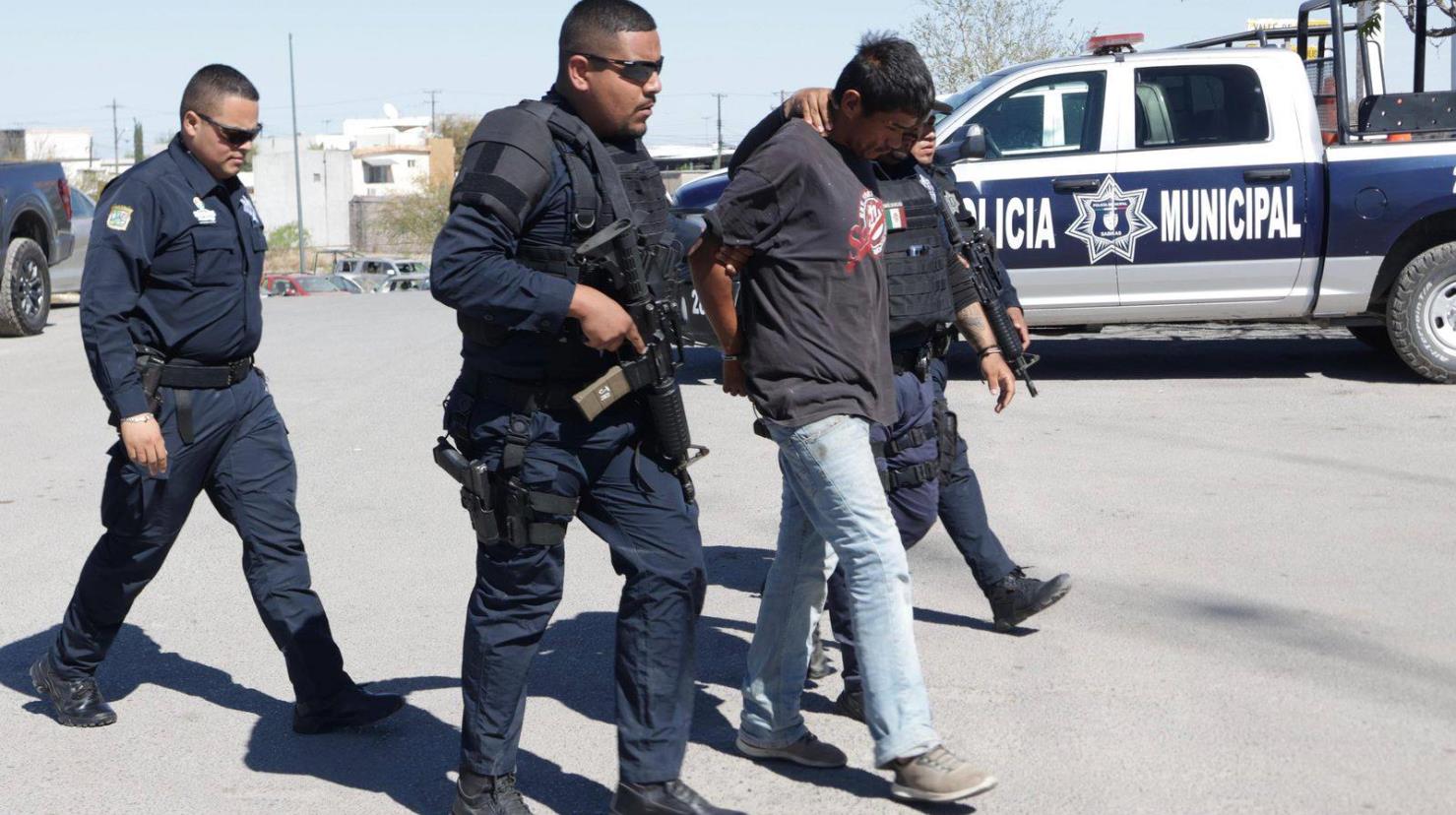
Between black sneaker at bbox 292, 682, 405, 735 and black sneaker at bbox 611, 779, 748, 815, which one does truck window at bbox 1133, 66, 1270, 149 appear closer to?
black sneaker at bbox 292, 682, 405, 735

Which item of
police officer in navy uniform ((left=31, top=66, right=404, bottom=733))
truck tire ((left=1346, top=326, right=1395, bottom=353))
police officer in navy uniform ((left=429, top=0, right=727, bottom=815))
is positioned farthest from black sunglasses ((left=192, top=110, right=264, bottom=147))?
truck tire ((left=1346, top=326, right=1395, bottom=353))

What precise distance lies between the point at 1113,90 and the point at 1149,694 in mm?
6091

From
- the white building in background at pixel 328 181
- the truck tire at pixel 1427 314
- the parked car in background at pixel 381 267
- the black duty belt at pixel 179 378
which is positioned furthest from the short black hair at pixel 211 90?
the white building in background at pixel 328 181

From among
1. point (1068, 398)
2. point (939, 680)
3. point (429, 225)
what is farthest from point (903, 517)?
point (429, 225)

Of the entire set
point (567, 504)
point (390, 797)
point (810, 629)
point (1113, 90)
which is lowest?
point (390, 797)

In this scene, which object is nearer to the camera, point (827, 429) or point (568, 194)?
point (568, 194)

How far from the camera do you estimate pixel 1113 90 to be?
9.94 metres

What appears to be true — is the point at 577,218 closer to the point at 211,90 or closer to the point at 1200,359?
the point at 211,90

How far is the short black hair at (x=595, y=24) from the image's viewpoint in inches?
141

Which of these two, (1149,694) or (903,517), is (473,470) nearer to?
(903,517)

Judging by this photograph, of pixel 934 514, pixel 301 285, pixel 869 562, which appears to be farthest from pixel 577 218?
pixel 301 285

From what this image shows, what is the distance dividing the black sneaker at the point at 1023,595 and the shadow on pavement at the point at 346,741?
1341 millimetres

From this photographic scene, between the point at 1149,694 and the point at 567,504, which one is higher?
the point at 567,504

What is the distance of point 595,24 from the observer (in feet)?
11.8
